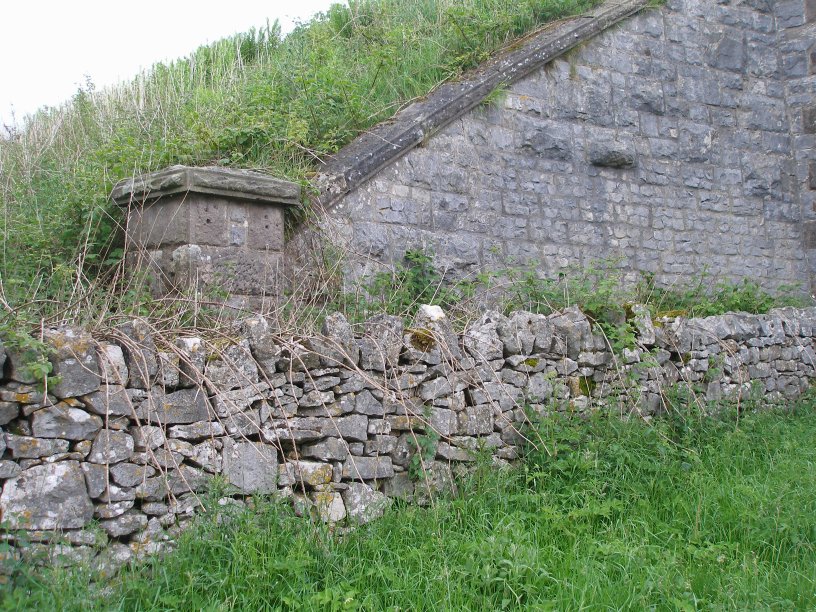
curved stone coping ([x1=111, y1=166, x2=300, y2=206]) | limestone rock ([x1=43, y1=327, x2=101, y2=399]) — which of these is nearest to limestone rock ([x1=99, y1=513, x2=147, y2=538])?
limestone rock ([x1=43, y1=327, x2=101, y2=399])

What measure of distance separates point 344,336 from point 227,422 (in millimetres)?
821

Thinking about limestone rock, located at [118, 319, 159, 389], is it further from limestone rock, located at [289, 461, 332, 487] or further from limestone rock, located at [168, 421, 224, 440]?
limestone rock, located at [289, 461, 332, 487]

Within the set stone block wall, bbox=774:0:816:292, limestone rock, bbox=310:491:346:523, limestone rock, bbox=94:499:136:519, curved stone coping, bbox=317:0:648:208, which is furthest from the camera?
stone block wall, bbox=774:0:816:292

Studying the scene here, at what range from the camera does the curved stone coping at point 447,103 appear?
265 inches

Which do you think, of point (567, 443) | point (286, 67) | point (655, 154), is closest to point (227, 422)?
point (567, 443)

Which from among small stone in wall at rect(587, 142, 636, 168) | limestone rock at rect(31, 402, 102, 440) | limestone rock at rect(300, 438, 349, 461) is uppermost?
small stone in wall at rect(587, 142, 636, 168)

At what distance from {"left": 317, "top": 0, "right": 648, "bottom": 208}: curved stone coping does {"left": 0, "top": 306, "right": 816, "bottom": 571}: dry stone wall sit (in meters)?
2.15

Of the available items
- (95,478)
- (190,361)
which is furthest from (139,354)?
(95,478)

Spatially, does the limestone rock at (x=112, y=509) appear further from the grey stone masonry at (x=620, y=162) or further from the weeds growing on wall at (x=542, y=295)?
the grey stone masonry at (x=620, y=162)

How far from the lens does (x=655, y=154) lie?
9172mm

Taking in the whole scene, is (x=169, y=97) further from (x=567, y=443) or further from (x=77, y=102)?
(x=567, y=443)

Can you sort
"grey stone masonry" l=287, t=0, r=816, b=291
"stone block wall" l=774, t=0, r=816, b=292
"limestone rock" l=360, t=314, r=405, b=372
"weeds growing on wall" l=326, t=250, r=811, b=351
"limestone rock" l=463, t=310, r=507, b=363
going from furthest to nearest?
"stone block wall" l=774, t=0, r=816, b=292
"grey stone masonry" l=287, t=0, r=816, b=291
"weeds growing on wall" l=326, t=250, r=811, b=351
"limestone rock" l=463, t=310, r=507, b=363
"limestone rock" l=360, t=314, r=405, b=372

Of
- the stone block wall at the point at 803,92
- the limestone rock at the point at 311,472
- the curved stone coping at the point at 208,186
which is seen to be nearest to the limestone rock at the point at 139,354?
the limestone rock at the point at 311,472

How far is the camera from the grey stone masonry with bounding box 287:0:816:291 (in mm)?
7227
